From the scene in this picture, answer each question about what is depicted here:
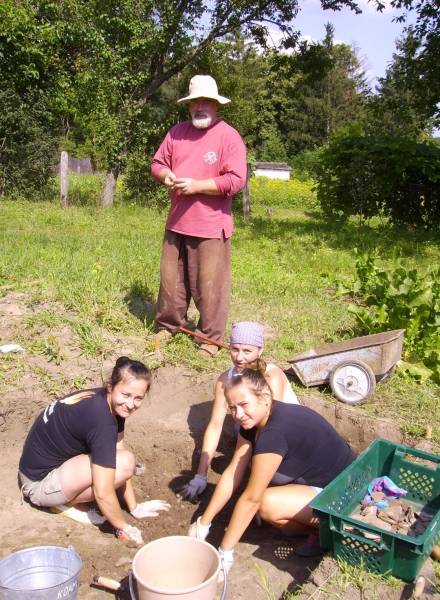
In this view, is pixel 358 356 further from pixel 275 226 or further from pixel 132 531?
pixel 275 226

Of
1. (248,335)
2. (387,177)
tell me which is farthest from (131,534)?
(387,177)

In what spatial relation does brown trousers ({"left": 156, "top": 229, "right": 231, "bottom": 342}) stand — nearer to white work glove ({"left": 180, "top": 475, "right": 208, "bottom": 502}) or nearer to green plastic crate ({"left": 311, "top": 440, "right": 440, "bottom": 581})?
white work glove ({"left": 180, "top": 475, "right": 208, "bottom": 502})

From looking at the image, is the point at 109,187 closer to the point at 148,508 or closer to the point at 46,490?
the point at 148,508

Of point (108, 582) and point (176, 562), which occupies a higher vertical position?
point (176, 562)

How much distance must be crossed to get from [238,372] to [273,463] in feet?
2.30

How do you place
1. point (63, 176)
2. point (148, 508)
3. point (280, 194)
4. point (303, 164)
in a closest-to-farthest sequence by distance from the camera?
1. point (148, 508)
2. point (63, 176)
3. point (280, 194)
4. point (303, 164)

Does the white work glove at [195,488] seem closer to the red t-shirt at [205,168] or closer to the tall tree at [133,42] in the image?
the red t-shirt at [205,168]

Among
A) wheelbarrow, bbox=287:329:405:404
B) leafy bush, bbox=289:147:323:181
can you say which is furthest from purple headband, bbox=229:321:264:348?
leafy bush, bbox=289:147:323:181

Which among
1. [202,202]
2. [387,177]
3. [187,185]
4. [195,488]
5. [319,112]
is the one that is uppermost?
[319,112]

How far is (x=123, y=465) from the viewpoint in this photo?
371 centimetres

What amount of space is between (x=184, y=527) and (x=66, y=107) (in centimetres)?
1368

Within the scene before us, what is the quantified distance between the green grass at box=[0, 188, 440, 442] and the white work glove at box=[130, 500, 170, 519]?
1.31 metres

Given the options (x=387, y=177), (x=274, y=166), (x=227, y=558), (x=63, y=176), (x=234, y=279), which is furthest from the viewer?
(x=274, y=166)

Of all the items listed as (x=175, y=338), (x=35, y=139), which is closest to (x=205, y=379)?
(x=175, y=338)
